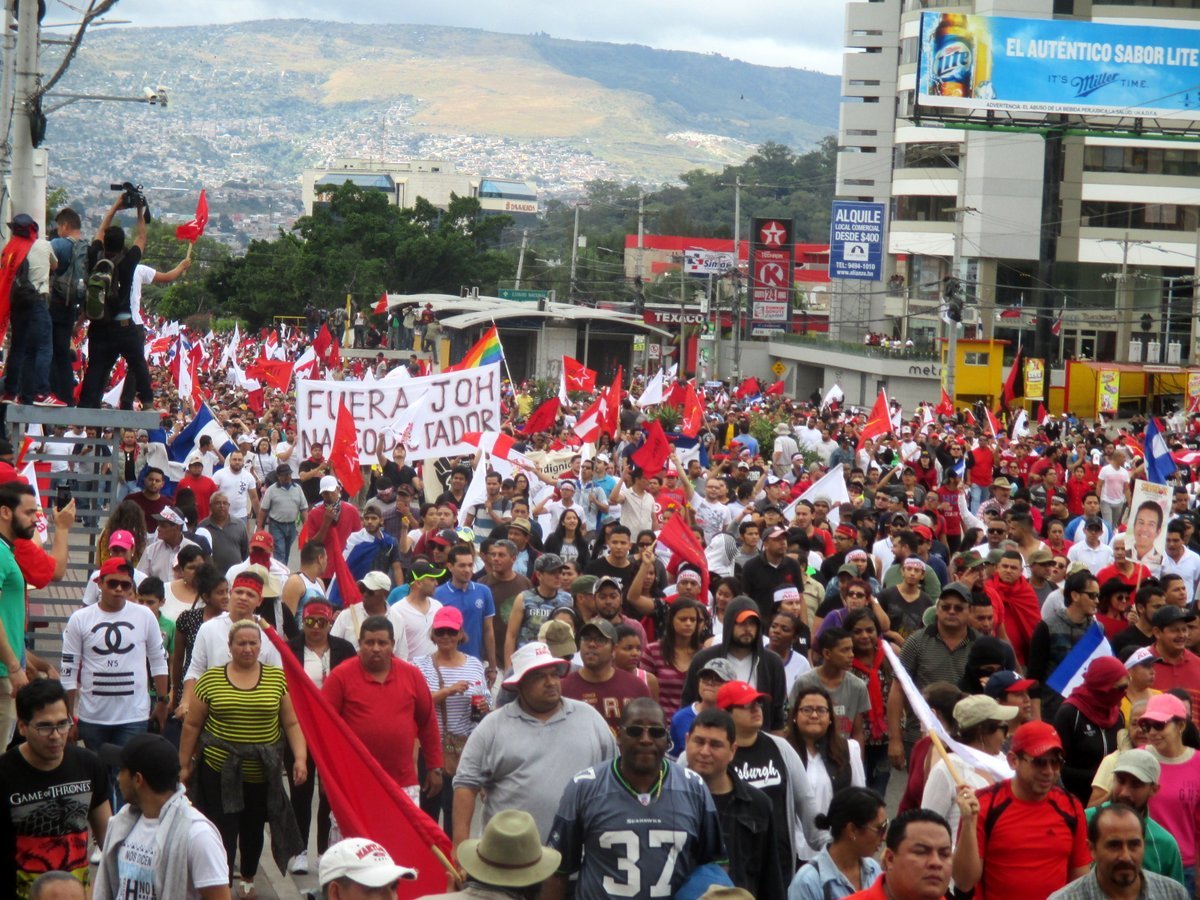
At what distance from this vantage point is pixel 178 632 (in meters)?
8.77

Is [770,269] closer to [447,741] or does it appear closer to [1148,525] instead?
[1148,525]

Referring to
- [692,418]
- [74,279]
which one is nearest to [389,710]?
[74,279]

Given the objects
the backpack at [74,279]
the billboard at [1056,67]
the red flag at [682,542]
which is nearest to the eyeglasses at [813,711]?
the red flag at [682,542]

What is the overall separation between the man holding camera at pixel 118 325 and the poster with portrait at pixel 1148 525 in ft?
24.4

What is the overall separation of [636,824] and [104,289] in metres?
7.70

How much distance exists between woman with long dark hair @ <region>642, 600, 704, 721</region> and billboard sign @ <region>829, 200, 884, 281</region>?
50.2 meters

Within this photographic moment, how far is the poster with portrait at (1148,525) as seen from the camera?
12094 mm

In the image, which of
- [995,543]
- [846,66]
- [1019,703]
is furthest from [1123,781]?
[846,66]

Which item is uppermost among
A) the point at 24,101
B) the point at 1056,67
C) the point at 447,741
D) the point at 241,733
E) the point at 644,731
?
the point at 1056,67

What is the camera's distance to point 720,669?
691 centimetres

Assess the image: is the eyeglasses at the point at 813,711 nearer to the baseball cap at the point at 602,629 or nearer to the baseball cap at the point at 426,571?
the baseball cap at the point at 602,629

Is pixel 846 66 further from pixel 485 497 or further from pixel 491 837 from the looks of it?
pixel 491 837

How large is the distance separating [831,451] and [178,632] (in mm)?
15417

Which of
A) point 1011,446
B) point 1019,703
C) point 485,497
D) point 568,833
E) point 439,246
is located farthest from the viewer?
point 439,246
